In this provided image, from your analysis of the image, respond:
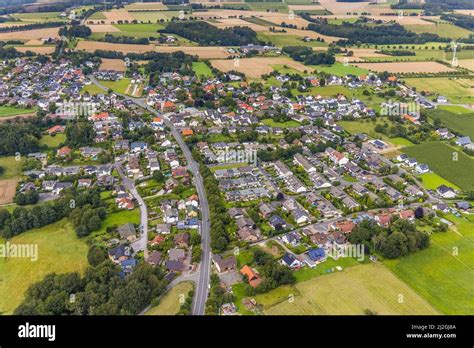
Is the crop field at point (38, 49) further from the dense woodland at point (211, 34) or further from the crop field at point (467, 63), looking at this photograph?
the crop field at point (467, 63)

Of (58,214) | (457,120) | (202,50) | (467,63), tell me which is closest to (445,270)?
(58,214)

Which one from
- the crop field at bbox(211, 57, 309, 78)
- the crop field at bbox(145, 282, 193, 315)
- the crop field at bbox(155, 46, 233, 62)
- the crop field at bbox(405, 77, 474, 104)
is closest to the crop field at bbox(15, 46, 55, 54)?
the crop field at bbox(155, 46, 233, 62)

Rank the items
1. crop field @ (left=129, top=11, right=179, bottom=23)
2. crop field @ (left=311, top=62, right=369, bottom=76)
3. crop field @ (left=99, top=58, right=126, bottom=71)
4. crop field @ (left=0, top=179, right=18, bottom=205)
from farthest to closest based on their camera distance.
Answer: crop field @ (left=129, top=11, right=179, bottom=23) → crop field @ (left=99, top=58, right=126, bottom=71) → crop field @ (left=311, top=62, right=369, bottom=76) → crop field @ (left=0, top=179, right=18, bottom=205)

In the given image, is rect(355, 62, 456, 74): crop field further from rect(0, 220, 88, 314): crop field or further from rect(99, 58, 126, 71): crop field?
rect(0, 220, 88, 314): crop field

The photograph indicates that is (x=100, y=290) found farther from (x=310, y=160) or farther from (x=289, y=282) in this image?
(x=310, y=160)

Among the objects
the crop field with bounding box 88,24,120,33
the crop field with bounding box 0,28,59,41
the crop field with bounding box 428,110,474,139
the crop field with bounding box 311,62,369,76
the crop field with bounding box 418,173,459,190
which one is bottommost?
the crop field with bounding box 418,173,459,190

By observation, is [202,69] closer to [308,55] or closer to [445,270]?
[308,55]
